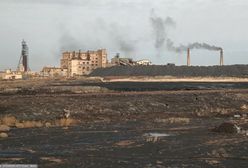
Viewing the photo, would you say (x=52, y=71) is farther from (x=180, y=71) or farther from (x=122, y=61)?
(x=180, y=71)

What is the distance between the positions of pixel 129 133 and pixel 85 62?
132158 mm

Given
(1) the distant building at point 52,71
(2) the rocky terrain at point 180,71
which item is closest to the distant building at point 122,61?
(2) the rocky terrain at point 180,71

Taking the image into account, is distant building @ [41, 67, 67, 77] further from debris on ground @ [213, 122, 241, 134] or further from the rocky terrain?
debris on ground @ [213, 122, 241, 134]

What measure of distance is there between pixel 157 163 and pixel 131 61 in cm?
11854

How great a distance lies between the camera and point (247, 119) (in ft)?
85.2

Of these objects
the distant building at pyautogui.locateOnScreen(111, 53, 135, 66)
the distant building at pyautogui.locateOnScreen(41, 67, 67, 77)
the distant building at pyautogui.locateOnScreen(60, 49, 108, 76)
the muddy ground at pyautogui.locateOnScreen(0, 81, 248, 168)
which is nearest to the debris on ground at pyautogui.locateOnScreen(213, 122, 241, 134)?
the muddy ground at pyautogui.locateOnScreen(0, 81, 248, 168)

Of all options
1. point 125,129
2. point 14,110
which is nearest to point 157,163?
point 125,129

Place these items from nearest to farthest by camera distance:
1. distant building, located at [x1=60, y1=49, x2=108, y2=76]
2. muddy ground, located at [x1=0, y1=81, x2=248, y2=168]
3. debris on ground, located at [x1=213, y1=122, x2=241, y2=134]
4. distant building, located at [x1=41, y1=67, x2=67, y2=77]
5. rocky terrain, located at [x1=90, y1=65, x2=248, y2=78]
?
muddy ground, located at [x1=0, y1=81, x2=248, y2=168] → debris on ground, located at [x1=213, y1=122, x2=241, y2=134] → rocky terrain, located at [x1=90, y1=65, x2=248, y2=78] → distant building, located at [x1=60, y1=49, x2=108, y2=76] → distant building, located at [x1=41, y1=67, x2=67, y2=77]

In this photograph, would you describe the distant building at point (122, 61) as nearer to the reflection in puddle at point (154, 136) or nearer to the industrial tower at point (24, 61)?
the industrial tower at point (24, 61)

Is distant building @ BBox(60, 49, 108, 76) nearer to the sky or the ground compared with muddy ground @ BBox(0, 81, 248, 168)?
nearer to the sky

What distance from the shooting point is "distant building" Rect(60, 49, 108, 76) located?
486 feet

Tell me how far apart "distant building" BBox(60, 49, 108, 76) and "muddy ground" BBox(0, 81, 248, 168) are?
11308 centimetres

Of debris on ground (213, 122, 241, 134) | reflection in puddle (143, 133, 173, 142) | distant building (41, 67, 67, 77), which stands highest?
distant building (41, 67, 67, 77)

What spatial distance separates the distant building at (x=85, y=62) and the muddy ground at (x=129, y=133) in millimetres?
113076
